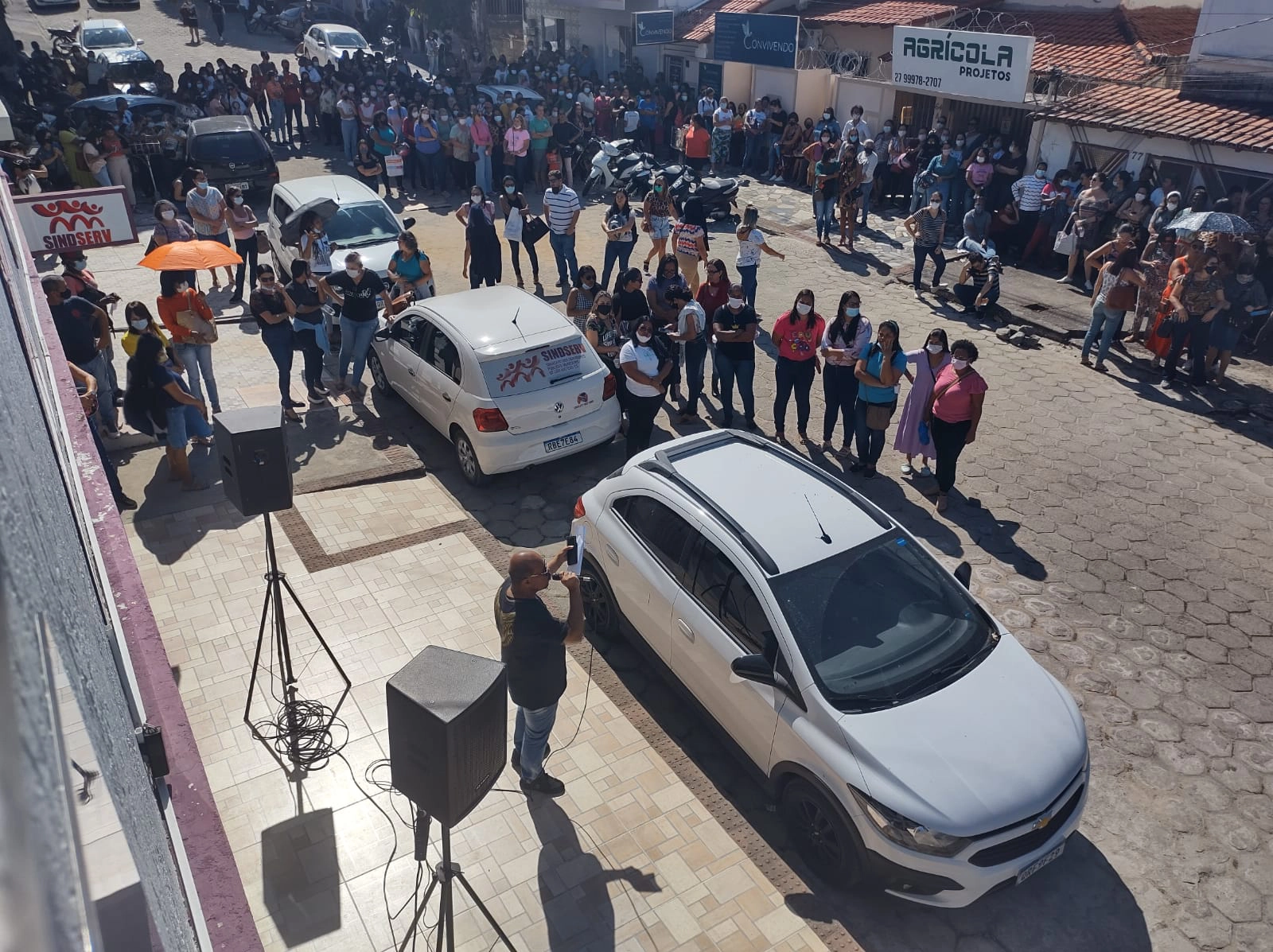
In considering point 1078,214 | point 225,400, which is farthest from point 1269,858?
point 1078,214

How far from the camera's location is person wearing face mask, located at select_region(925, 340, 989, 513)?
895cm

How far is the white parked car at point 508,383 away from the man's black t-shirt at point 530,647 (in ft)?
12.8

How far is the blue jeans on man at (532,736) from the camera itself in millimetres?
6020

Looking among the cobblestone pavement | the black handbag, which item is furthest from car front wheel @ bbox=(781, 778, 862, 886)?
the black handbag

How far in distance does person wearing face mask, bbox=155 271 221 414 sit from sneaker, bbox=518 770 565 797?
6060 mm

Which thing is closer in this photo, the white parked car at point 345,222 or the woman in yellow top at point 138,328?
the woman in yellow top at point 138,328

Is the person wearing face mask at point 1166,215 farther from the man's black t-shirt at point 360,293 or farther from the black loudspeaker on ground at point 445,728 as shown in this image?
the black loudspeaker on ground at point 445,728

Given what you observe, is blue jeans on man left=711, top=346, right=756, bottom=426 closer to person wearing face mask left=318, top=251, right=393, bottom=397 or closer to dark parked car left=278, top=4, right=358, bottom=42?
person wearing face mask left=318, top=251, right=393, bottom=397

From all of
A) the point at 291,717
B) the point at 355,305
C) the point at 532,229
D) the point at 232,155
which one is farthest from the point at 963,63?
the point at 291,717

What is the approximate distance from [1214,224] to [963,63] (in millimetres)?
8279

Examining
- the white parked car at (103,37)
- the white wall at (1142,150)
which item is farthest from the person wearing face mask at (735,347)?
the white parked car at (103,37)

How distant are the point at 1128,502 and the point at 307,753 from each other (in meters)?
8.14

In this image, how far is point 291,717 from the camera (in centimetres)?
648

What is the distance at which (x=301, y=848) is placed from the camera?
584cm
